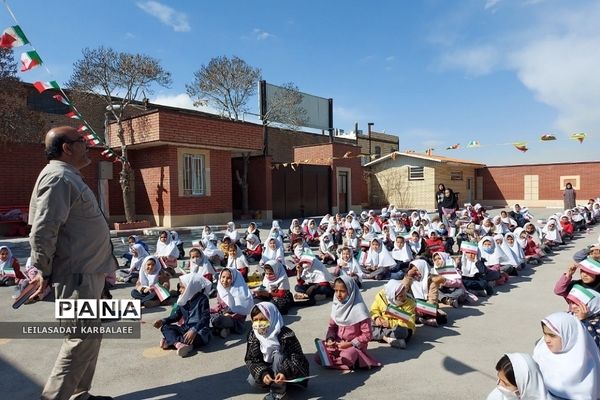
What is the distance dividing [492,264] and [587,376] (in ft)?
17.7

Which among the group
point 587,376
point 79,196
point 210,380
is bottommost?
point 210,380

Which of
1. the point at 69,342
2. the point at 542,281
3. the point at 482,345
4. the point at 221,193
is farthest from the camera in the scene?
the point at 221,193

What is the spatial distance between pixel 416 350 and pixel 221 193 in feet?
41.9

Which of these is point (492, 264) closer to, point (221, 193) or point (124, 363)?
point (124, 363)

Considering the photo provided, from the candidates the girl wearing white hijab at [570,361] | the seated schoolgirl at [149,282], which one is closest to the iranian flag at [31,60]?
the seated schoolgirl at [149,282]

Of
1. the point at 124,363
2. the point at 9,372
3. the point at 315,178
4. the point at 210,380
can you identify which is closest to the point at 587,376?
the point at 210,380

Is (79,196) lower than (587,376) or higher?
higher

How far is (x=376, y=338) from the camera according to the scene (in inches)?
174

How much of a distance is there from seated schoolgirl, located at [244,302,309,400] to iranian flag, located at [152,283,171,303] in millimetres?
2861

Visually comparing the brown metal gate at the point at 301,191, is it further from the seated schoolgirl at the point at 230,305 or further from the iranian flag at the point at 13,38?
the seated schoolgirl at the point at 230,305

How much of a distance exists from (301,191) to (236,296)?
1580cm

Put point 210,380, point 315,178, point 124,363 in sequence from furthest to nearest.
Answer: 1. point 315,178
2. point 124,363
3. point 210,380

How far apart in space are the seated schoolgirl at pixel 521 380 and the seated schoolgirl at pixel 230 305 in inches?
122

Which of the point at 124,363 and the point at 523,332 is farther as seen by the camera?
the point at 523,332
